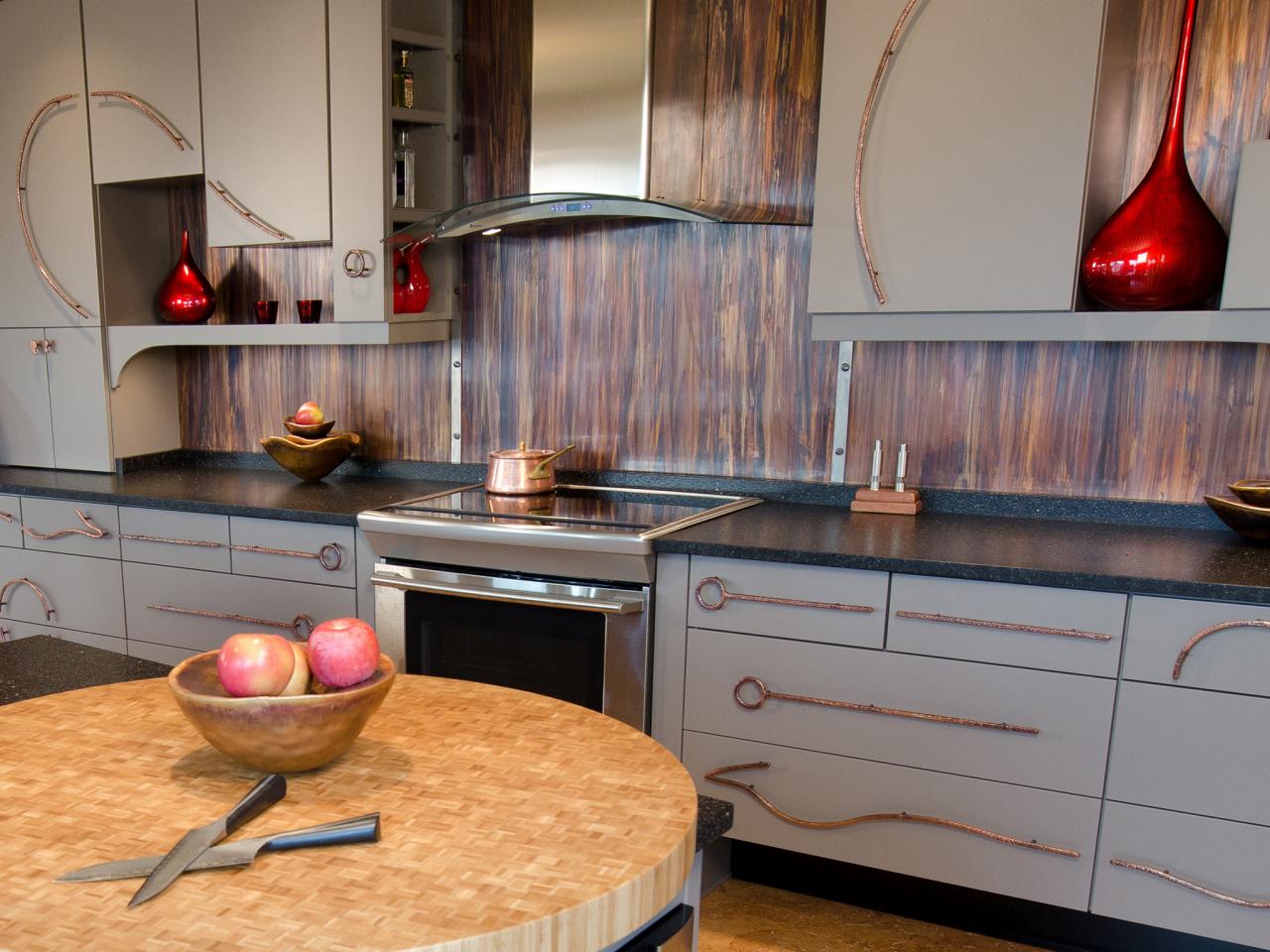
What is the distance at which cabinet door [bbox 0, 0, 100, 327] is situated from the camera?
3.04 m

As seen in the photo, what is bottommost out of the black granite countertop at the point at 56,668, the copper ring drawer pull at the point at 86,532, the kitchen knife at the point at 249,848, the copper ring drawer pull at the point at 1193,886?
the copper ring drawer pull at the point at 1193,886

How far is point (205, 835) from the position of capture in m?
0.87

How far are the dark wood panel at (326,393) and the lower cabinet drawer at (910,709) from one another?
1.31 meters

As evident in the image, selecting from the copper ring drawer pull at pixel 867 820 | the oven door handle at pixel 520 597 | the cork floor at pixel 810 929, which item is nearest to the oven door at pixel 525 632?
the oven door handle at pixel 520 597

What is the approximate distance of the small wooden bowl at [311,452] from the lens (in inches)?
116

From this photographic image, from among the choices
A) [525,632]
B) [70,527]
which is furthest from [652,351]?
[70,527]

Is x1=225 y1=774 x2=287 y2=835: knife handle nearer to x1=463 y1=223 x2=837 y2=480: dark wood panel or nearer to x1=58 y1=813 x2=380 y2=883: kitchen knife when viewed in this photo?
x1=58 y1=813 x2=380 y2=883: kitchen knife

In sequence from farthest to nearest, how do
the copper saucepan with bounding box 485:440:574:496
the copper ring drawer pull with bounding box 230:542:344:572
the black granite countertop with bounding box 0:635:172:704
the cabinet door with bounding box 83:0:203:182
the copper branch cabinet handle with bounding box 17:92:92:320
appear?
the copper branch cabinet handle with bounding box 17:92:92:320, the cabinet door with bounding box 83:0:203:182, the copper saucepan with bounding box 485:440:574:496, the copper ring drawer pull with bounding box 230:542:344:572, the black granite countertop with bounding box 0:635:172:704

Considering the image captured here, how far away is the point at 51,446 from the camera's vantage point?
325 centimetres

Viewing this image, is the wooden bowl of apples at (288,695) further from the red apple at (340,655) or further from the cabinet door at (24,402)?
the cabinet door at (24,402)

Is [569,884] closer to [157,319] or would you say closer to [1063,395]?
[1063,395]

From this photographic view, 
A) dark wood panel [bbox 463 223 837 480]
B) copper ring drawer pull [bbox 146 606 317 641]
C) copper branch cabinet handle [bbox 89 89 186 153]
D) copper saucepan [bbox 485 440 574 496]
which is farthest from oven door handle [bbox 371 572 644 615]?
copper branch cabinet handle [bbox 89 89 186 153]

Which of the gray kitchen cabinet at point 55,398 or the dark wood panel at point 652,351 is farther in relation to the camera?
the gray kitchen cabinet at point 55,398

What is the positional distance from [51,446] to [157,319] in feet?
1.76
